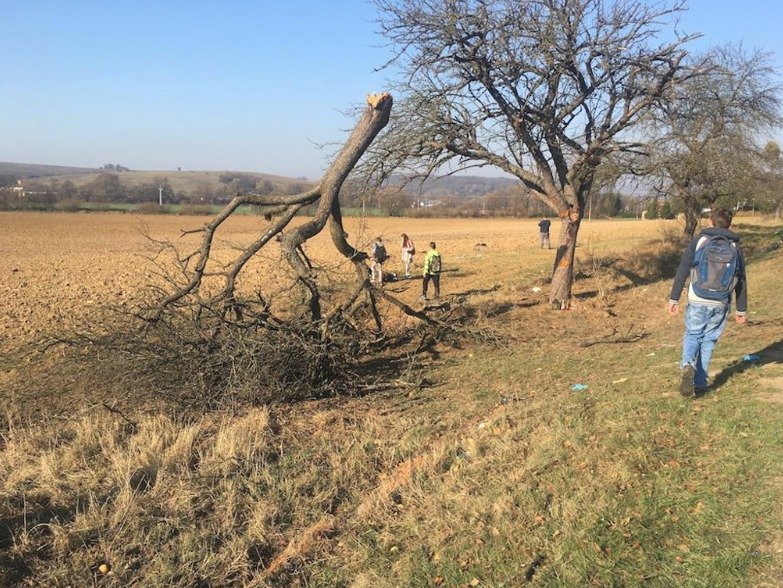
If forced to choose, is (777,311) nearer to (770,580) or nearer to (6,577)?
(770,580)

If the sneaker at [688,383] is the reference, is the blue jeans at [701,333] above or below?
above

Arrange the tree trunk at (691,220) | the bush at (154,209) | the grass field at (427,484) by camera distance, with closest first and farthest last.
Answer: the grass field at (427,484) < the tree trunk at (691,220) < the bush at (154,209)

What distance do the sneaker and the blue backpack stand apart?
2.13ft

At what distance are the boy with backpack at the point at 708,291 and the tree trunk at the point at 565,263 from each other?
6.96 meters

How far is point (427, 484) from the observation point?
175 inches

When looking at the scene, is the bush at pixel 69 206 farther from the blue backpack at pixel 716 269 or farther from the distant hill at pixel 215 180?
the blue backpack at pixel 716 269

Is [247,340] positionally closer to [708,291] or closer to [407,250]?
[708,291]

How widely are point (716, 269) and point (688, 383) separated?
3.37ft

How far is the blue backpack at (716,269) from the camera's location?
5.29 meters

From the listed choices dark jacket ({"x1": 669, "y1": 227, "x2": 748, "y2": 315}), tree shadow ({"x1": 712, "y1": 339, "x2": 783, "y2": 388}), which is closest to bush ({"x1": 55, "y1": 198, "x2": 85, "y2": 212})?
tree shadow ({"x1": 712, "y1": 339, "x2": 783, "y2": 388})

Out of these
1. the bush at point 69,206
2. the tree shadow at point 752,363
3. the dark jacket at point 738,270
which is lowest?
the tree shadow at point 752,363

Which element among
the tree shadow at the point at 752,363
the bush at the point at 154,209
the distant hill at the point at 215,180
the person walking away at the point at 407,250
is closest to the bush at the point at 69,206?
the bush at the point at 154,209

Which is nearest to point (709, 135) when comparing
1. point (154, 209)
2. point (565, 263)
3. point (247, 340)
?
point (565, 263)

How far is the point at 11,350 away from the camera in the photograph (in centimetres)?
1047
